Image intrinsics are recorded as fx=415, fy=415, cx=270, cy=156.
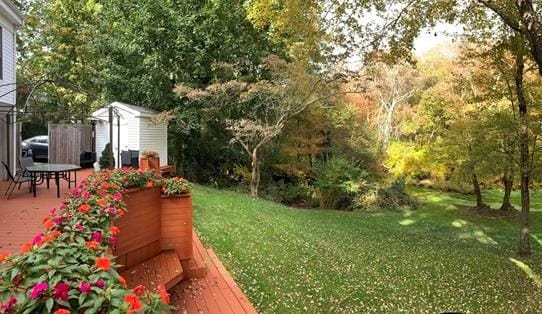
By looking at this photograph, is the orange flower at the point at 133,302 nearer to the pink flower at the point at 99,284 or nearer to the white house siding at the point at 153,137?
the pink flower at the point at 99,284

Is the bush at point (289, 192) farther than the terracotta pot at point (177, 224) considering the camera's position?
Yes

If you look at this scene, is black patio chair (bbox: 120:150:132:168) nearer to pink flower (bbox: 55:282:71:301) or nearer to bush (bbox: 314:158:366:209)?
bush (bbox: 314:158:366:209)

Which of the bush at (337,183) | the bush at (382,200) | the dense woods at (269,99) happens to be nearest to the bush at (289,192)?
the dense woods at (269,99)

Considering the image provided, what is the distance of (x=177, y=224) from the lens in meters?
4.66

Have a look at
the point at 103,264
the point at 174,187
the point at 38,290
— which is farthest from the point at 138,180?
the point at 38,290

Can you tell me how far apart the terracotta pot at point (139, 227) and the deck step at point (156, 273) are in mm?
77

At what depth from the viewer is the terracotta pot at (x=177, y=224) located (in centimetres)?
462

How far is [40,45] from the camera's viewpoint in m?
21.4

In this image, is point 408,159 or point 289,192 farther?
point 408,159

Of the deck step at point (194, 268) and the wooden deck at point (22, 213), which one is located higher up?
the wooden deck at point (22, 213)

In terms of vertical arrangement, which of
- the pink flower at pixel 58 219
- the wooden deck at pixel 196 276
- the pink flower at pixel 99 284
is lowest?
the wooden deck at pixel 196 276

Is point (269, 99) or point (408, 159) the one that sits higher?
point (269, 99)

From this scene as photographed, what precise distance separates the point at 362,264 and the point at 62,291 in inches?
256

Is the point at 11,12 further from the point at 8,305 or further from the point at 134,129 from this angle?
the point at 8,305
